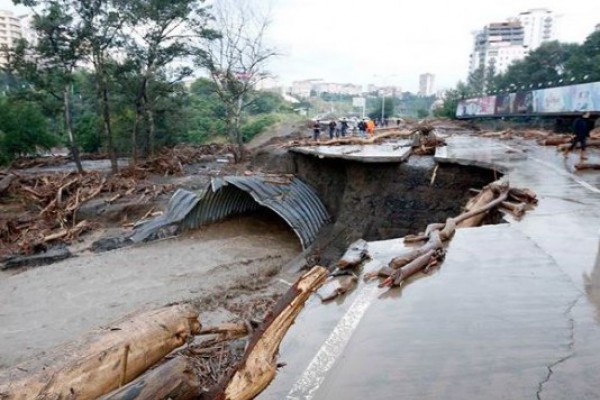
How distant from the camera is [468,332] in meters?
3.88

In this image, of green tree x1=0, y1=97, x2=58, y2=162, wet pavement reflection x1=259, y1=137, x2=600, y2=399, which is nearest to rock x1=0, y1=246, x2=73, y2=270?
wet pavement reflection x1=259, y1=137, x2=600, y2=399

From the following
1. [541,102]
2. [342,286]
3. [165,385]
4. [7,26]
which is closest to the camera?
[165,385]

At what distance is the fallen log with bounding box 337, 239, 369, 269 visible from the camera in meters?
5.50

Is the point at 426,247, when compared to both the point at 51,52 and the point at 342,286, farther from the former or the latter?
the point at 51,52

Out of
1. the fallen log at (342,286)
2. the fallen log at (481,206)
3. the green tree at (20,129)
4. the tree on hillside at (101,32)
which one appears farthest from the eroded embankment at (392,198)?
the green tree at (20,129)

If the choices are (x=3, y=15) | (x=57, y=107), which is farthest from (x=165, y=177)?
(x=3, y=15)

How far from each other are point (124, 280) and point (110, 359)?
939cm

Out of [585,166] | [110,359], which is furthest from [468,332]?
[585,166]

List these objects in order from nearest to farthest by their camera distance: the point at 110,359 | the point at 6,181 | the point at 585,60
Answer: the point at 110,359, the point at 6,181, the point at 585,60

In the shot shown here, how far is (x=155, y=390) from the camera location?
9.12 ft

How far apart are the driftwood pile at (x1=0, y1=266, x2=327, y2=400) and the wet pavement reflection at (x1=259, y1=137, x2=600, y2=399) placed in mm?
189

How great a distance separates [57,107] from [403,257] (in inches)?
1043

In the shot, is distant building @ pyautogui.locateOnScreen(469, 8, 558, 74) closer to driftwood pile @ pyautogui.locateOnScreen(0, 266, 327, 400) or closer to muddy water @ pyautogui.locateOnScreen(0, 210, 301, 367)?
muddy water @ pyautogui.locateOnScreen(0, 210, 301, 367)

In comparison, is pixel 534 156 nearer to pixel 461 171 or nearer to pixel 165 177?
pixel 461 171
